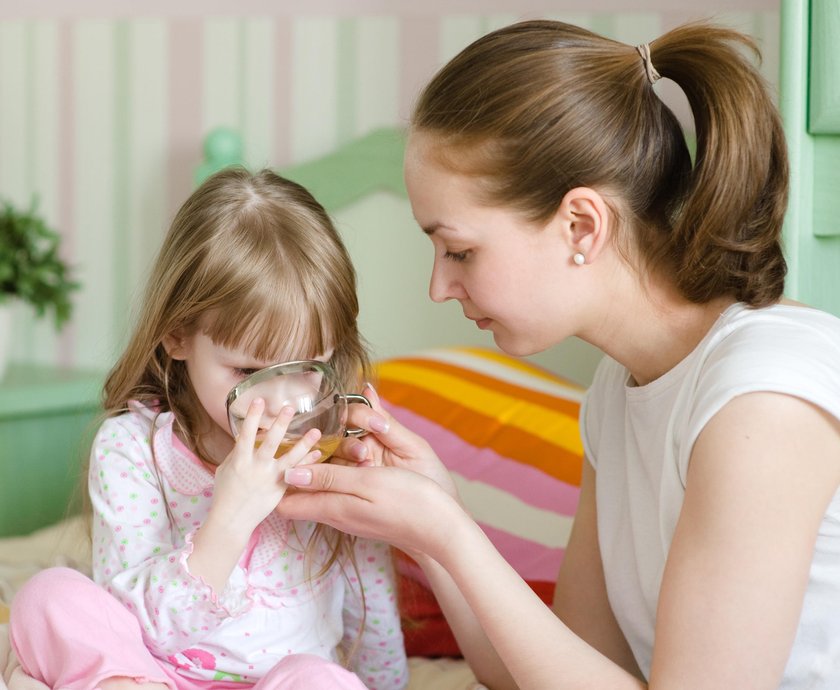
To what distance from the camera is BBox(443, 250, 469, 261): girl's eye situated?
1099 mm

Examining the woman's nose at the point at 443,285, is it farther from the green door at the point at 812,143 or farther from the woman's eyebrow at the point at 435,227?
the green door at the point at 812,143

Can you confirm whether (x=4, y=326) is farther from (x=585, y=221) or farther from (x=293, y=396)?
(x=585, y=221)

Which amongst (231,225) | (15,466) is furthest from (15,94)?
(231,225)

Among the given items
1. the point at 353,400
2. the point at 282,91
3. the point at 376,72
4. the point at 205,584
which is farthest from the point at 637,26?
the point at 205,584

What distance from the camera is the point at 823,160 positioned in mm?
1342

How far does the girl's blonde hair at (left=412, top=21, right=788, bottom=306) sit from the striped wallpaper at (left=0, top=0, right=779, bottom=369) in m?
1.38

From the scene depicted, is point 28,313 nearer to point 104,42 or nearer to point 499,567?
point 104,42

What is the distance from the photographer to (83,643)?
1085 millimetres

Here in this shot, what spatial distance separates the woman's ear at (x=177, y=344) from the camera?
1246mm

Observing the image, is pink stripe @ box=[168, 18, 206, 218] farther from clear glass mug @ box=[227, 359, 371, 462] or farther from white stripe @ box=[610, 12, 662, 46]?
clear glass mug @ box=[227, 359, 371, 462]

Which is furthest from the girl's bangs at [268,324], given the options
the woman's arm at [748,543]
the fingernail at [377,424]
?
the woman's arm at [748,543]

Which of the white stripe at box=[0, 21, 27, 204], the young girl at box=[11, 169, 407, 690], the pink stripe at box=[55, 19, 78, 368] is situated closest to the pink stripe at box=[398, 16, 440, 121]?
the pink stripe at box=[55, 19, 78, 368]

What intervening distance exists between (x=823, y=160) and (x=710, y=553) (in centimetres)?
62

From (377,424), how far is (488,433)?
69 cm
